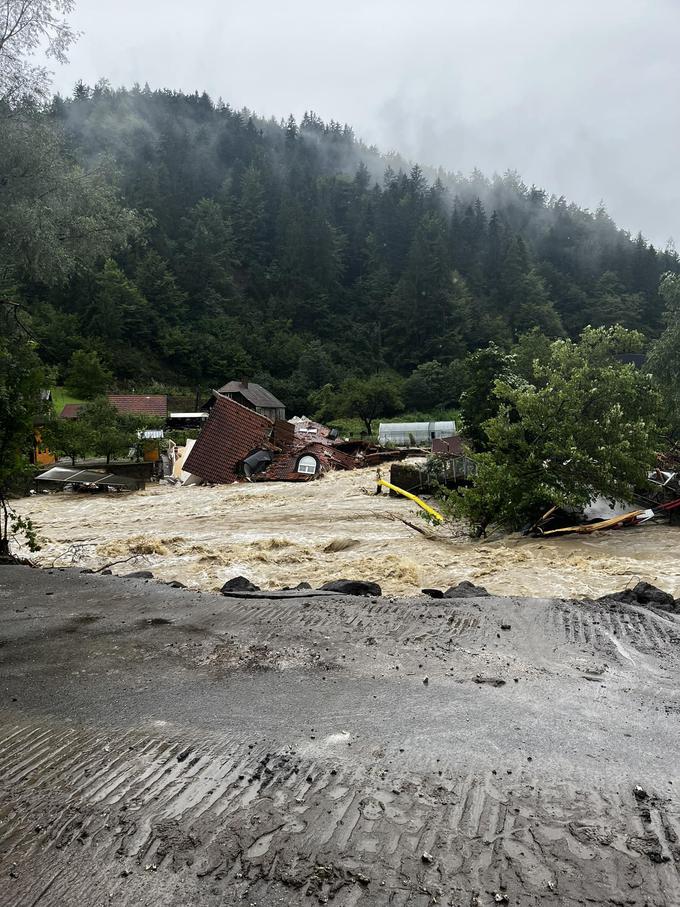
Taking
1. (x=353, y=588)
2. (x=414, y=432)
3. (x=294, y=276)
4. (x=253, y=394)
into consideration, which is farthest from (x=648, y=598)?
(x=294, y=276)

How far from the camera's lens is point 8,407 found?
9164mm

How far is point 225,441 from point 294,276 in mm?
77056

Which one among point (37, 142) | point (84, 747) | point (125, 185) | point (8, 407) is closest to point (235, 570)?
point (8, 407)

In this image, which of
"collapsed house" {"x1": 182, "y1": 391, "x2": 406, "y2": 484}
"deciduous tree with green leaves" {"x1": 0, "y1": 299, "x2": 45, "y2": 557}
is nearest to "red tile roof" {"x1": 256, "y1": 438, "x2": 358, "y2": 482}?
"collapsed house" {"x1": 182, "y1": 391, "x2": 406, "y2": 484}

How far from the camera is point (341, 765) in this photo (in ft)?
10.9

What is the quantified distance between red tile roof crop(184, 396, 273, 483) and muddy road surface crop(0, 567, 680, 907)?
2631 cm

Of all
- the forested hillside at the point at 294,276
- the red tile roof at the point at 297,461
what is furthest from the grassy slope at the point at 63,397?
the red tile roof at the point at 297,461

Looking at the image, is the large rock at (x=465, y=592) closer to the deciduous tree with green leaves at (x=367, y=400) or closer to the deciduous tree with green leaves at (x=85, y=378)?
the deciduous tree with green leaves at (x=367, y=400)

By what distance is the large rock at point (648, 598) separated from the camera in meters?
6.66

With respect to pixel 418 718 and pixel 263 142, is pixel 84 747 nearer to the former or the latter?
pixel 418 718

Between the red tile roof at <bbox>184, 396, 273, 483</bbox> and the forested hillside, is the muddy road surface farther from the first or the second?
the forested hillside

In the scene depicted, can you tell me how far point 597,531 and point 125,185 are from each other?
9976 cm

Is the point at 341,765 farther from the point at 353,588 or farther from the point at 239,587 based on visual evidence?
the point at 239,587

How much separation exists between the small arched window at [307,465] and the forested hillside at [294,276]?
152 ft
